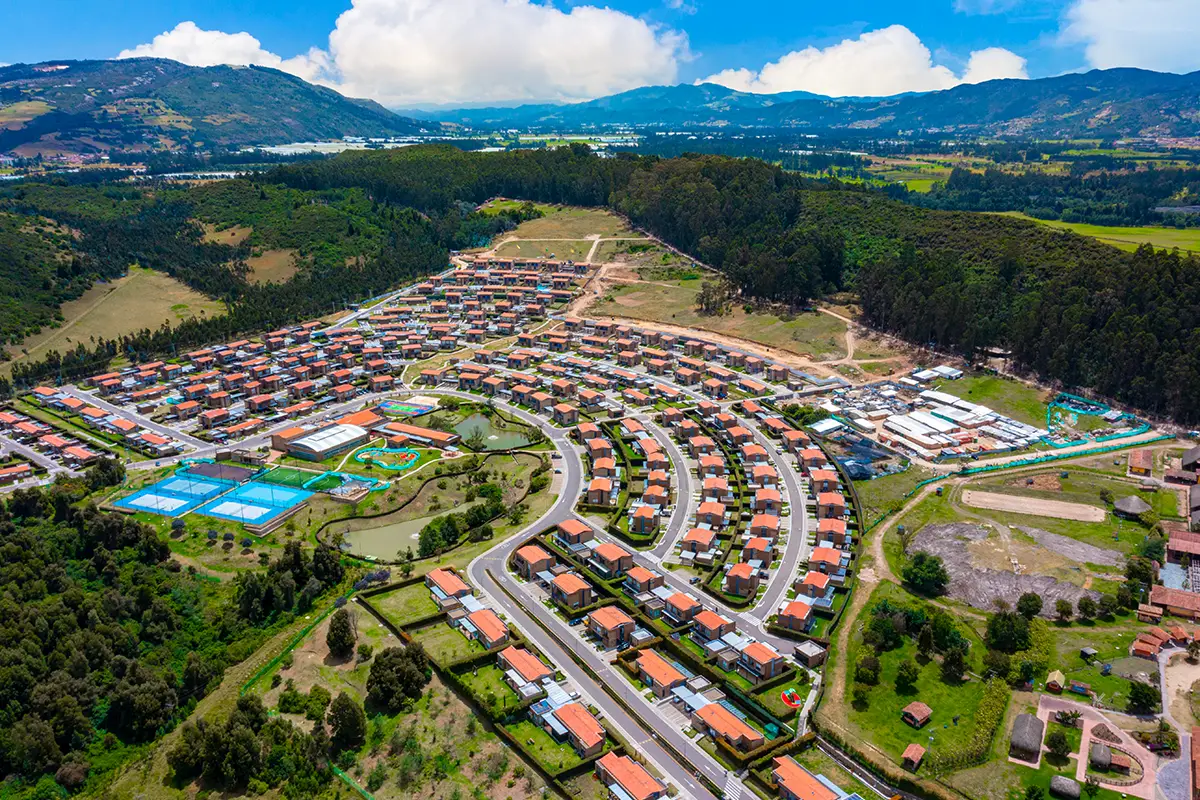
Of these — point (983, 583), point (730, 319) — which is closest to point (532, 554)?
point (983, 583)

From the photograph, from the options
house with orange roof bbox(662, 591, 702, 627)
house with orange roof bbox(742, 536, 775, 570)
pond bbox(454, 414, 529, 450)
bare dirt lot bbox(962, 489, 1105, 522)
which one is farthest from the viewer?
pond bbox(454, 414, 529, 450)

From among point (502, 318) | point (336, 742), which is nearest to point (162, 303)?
point (502, 318)

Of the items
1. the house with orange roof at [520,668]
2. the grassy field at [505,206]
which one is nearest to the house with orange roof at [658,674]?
the house with orange roof at [520,668]

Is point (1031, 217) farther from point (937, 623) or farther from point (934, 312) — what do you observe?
point (937, 623)

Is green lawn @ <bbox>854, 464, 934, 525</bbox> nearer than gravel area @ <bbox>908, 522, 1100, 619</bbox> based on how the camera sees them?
No

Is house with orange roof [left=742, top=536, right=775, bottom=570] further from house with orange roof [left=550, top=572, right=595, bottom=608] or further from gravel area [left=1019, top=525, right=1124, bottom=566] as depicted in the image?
gravel area [left=1019, top=525, right=1124, bottom=566]

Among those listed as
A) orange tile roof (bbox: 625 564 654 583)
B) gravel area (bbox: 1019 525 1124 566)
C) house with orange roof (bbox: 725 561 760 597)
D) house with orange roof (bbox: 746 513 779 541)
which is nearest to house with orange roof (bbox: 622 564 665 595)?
orange tile roof (bbox: 625 564 654 583)

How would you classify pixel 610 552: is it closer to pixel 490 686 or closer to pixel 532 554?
pixel 532 554
